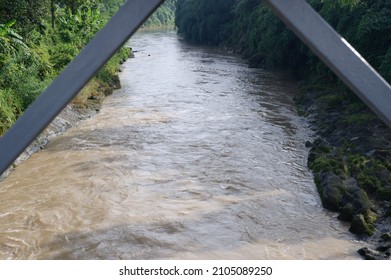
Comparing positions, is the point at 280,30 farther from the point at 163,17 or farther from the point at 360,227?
the point at 163,17

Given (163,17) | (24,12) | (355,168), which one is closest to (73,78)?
(355,168)

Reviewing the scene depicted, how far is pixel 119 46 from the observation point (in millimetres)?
1000

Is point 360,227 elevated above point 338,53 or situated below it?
below

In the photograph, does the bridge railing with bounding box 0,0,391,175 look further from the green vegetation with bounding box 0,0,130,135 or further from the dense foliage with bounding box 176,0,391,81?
the dense foliage with bounding box 176,0,391,81

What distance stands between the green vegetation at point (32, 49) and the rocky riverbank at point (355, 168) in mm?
6797

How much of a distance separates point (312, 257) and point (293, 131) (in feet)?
20.1

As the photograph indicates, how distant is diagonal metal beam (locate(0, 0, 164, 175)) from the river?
205 inches

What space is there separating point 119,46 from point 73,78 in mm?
131

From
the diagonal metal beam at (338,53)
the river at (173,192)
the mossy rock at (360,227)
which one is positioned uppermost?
the diagonal metal beam at (338,53)

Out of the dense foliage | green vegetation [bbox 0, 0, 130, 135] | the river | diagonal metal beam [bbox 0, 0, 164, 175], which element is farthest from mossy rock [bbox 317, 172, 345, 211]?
diagonal metal beam [bbox 0, 0, 164, 175]

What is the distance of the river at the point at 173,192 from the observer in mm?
6227

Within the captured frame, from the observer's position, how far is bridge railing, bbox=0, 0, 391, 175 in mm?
967

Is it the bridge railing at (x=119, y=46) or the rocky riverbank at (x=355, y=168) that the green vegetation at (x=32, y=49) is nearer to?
the rocky riverbank at (x=355, y=168)

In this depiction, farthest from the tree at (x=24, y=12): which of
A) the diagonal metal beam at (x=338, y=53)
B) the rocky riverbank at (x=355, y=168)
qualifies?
the diagonal metal beam at (x=338, y=53)
